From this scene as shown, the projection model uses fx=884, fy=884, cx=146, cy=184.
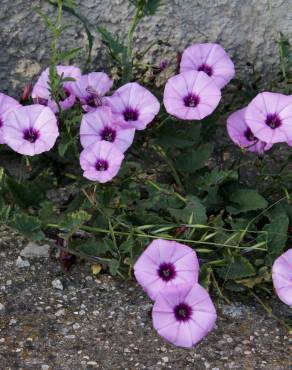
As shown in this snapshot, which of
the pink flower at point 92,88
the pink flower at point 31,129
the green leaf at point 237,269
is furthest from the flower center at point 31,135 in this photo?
the green leaf at point 237,269

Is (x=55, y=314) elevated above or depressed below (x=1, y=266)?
below

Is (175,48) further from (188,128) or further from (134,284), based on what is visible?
(134,284)

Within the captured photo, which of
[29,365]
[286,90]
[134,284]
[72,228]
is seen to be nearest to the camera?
[29,365]

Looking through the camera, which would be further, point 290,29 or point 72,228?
point 290,29

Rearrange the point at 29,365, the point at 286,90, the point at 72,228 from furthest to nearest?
the point at 286,90
the point at 72,228
the point at 29,365

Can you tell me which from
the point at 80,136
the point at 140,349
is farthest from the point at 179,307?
the point at 80,136

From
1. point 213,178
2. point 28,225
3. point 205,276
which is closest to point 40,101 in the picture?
point 28,225

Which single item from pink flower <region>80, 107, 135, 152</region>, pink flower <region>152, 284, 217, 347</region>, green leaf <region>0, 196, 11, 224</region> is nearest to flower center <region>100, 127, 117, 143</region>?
pink flower <region>80, 107, 135, 152</region>

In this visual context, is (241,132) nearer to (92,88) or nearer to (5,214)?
(92,88)
